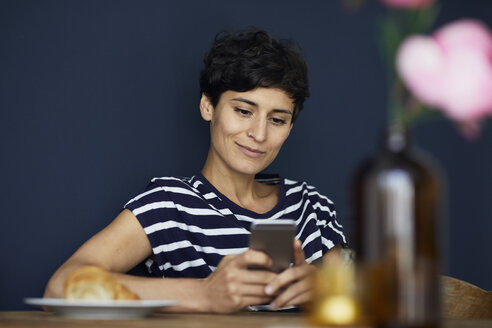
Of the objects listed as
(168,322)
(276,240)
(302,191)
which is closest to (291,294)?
(276,240)

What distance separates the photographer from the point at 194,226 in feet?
5.86

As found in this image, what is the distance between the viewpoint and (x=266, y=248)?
1365 millimetres

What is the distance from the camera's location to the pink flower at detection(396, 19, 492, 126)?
70 centimetres

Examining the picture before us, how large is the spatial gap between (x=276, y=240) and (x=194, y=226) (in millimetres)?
486

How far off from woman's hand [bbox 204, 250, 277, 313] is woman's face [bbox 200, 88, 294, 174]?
1.94ft

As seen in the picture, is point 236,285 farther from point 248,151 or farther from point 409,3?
point 409,3

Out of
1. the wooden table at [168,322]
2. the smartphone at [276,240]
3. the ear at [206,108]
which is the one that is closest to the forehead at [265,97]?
the ear at [206,108]

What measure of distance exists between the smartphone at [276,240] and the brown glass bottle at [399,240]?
517 millimetres

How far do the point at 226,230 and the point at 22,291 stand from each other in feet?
2.04

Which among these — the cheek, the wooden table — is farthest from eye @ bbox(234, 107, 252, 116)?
the wooden table

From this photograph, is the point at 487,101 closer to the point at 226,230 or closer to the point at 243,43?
the point at 226,230

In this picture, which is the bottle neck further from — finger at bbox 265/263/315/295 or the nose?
the nose

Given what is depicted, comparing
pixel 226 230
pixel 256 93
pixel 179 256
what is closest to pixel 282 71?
pixel 256 93

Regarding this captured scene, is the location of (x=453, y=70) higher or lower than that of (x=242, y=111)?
lower
